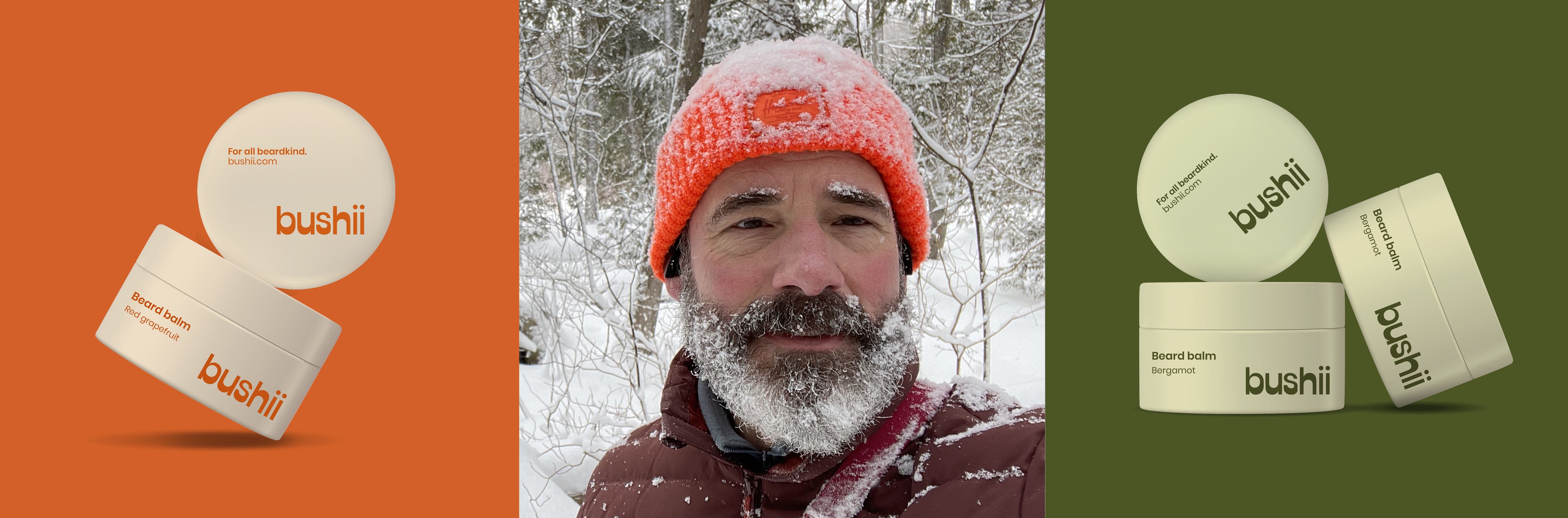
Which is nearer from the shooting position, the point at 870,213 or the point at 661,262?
the point at 870,213

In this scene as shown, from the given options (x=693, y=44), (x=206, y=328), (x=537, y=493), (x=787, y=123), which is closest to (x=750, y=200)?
(x=787, y=123)

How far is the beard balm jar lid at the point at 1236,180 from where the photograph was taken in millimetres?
2680

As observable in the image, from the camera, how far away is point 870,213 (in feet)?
7.80

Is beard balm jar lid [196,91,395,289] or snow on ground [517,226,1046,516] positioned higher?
beard balm jar lid [196,91,395,289]

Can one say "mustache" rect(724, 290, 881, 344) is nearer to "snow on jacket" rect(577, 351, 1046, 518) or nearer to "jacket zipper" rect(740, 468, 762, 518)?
"snow on jacket" rect(577, 351, 1046, 518)

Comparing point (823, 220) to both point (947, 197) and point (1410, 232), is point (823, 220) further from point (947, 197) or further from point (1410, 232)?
point (1410, 232)

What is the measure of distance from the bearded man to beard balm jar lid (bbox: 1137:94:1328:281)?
22.4 inches

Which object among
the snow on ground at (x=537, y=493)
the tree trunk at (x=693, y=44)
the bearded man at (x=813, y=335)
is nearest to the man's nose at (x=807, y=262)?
the bearded man at (x=813, y=335)

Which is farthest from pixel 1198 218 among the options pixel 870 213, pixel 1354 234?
pixel 870 213

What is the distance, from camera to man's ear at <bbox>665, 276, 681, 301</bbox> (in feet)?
8.73

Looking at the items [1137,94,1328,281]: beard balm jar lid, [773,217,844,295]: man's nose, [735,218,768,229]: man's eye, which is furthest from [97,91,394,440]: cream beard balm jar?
[1137,94,1328,281]: beard balm jar lid

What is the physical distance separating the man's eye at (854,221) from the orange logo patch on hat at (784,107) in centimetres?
21

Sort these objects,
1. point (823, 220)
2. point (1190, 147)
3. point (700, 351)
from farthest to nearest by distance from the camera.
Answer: point (1190, 147) → point (700, 351) → point (823, 220)

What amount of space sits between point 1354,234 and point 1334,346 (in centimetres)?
26
